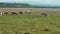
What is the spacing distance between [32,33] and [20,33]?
35.1 inches

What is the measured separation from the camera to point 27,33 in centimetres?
1419

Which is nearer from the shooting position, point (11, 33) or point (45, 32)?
point (11, 33)

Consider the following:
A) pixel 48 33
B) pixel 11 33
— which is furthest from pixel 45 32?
pixel 11 33

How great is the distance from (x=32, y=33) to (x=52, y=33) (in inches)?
61.0

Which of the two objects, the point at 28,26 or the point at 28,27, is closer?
the point at 28,27

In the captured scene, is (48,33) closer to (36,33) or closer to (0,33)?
(36,33)

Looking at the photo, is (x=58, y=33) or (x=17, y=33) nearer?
(x=17, y=33)

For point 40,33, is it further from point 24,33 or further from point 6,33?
point 6,33

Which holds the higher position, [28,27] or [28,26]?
[28,27]

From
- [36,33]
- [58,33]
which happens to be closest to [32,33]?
[36,33]

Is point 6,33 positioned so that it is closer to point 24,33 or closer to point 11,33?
point 11,33

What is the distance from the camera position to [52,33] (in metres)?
14.7

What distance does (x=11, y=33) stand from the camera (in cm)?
1388

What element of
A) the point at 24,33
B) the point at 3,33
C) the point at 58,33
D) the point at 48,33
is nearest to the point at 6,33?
the point at 3,33
